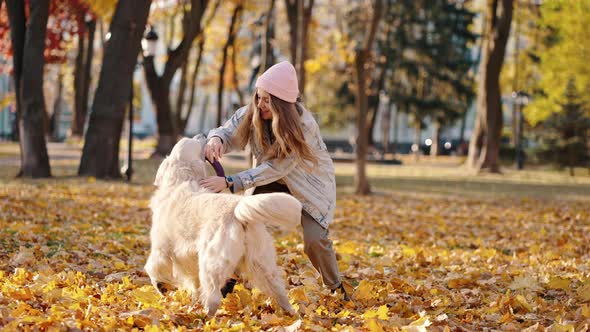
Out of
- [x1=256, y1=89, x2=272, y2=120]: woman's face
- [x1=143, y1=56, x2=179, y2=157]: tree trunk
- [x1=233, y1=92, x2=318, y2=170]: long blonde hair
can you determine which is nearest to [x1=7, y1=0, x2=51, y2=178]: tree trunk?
[x1=143, y1=56, x2=179, y2=157]: tree trunk

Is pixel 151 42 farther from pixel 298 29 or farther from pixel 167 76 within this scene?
pixel 298 29

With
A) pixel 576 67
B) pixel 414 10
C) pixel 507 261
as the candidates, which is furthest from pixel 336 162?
pixel 507 261

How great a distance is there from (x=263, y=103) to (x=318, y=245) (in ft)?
3.61

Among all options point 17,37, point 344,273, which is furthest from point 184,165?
point 17,37

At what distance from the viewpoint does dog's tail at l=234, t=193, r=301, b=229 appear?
4641 millimetres

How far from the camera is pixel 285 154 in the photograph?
5785 mm

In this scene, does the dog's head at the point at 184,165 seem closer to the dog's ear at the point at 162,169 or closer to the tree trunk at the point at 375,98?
the dog's ear at the point at 162,169

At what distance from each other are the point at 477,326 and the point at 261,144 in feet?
6.35

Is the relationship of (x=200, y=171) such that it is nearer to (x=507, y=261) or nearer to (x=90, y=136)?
(x=507, y=261)

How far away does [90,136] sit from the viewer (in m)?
17.1

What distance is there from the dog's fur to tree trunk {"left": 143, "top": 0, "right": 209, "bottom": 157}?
17.3 m

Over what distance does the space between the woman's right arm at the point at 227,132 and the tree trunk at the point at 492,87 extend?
22799mm

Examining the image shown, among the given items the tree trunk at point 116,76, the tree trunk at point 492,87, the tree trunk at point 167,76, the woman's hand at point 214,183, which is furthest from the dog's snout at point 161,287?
the tree trunk at point 492,87

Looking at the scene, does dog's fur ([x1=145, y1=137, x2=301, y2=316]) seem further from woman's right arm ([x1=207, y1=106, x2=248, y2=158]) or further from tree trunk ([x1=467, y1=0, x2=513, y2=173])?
tree trunk ([x1=467, y1=0, x2=513, y2=173])
